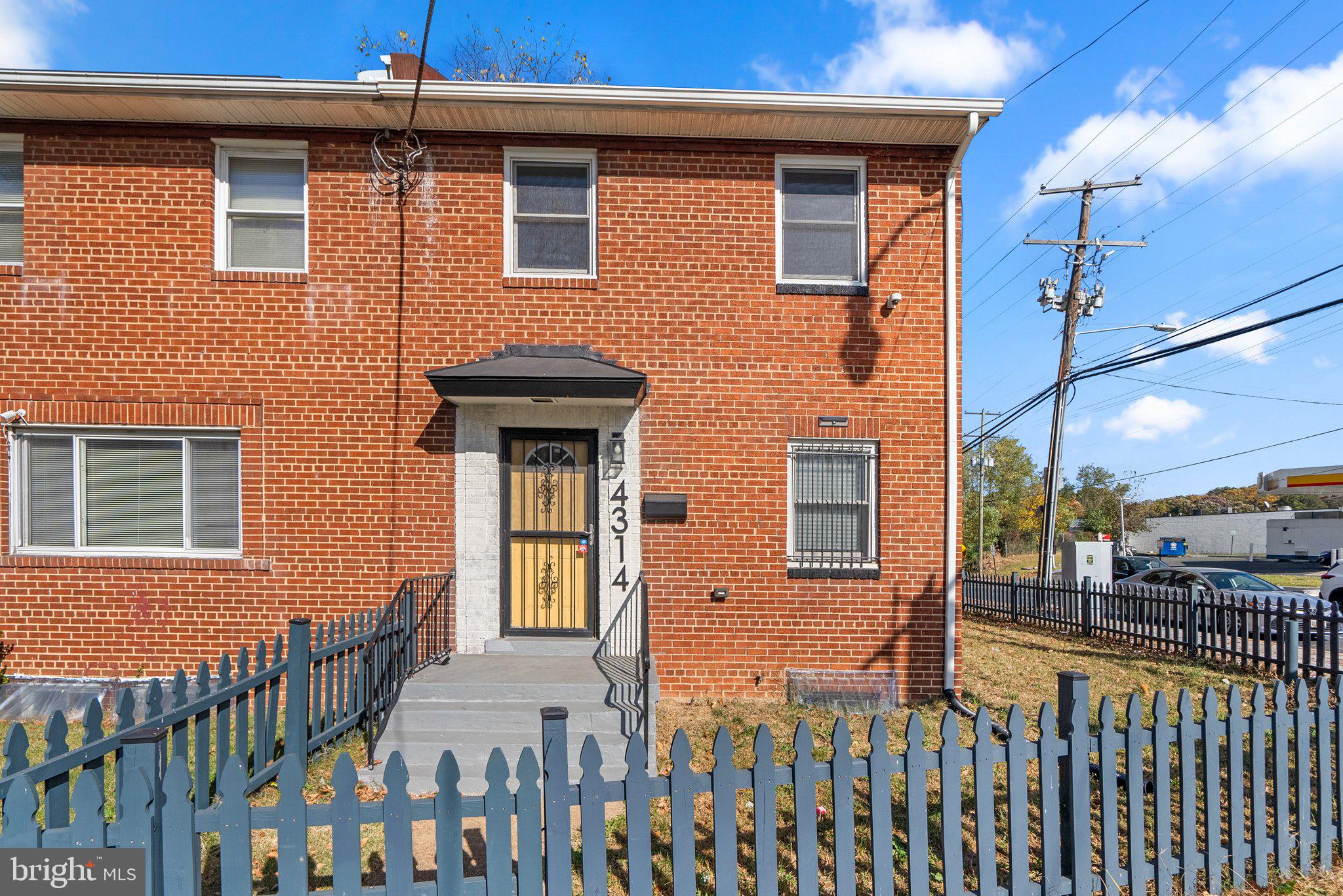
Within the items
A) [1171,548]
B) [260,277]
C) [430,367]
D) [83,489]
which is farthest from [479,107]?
[1171,548]

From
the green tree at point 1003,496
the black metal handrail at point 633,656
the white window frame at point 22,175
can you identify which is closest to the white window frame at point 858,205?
the black metal handrail at point 633,656

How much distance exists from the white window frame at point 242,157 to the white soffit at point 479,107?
0.65 ft

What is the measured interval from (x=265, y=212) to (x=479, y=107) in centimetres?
261

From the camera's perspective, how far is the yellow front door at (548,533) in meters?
7.60

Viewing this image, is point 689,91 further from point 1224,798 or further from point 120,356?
point 1224,798

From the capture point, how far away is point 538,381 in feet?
22.1

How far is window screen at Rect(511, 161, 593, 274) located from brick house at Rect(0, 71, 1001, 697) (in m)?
0.04

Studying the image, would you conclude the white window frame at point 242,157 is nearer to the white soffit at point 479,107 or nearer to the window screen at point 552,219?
the white soffit at point 479,107

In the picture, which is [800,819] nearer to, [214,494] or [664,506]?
[664,506]

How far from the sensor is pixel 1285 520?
4428 centimetres

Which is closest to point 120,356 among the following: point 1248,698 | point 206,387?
point 206,387

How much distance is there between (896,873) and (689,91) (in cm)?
682

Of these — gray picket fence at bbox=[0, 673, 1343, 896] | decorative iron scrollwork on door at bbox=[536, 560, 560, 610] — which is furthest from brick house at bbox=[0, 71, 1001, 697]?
gray picket fence at bbox=[0, 673, 1343, 896]

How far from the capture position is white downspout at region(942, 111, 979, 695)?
761cm
